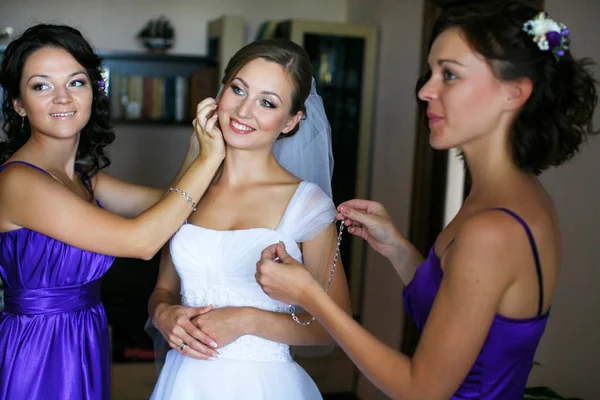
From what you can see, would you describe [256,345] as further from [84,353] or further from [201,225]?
[84,353]

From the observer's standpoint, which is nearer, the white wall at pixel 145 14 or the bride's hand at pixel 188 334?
the bride's hand at pixel 188 334

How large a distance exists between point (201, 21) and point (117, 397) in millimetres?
2628

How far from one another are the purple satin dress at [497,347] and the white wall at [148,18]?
146 inches

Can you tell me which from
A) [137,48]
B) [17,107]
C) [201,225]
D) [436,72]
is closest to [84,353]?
[201,225]

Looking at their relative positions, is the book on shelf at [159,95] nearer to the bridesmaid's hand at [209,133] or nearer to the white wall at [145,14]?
the white wall at [145,14]

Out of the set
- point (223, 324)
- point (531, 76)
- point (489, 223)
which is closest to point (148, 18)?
A: point (223, 324)

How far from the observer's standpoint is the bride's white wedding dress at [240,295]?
1.89m

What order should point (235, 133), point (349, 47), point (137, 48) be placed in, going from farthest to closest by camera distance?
point (137, 48)
point (349, 47)
point (235, 133)

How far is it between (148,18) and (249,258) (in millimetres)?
3405

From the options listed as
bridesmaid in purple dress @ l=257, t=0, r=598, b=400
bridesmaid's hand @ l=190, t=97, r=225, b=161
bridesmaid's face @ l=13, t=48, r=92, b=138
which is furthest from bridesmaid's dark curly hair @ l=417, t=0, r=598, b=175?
bridesmaid's face @ l=13, t=48, r=92, b=138

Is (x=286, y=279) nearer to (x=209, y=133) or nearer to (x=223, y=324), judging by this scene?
(x=223, y=324)

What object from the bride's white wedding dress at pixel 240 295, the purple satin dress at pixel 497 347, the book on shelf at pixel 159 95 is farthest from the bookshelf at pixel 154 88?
the purple satin dress at pixel 497 347

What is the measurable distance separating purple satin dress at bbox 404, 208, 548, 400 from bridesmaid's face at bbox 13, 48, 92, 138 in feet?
3.60

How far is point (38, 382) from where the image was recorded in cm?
194
